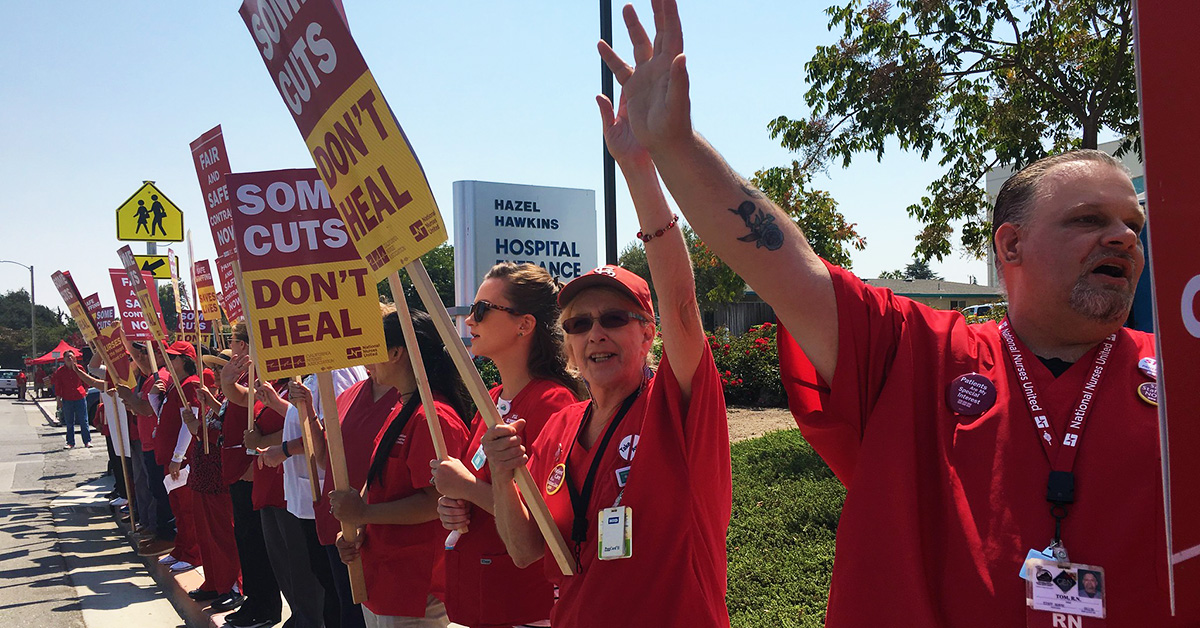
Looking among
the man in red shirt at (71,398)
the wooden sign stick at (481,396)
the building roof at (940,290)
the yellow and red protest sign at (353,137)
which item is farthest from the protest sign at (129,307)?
the building roof at (940,290)

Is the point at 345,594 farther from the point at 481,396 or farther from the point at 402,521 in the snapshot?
the point at 481,396

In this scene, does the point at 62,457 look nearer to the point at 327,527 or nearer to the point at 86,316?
the point at 86,316

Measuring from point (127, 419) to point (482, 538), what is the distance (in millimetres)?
9570

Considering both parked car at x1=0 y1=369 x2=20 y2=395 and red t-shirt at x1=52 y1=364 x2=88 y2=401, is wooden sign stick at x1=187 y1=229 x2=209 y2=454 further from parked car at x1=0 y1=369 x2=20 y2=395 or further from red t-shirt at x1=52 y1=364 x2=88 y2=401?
parked car at x1=0 y1=369 x2=20 y2=395

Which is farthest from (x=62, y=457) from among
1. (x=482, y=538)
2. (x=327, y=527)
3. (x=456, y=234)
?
(x=482, y=538)

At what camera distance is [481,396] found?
2668 millimetres

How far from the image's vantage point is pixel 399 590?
3.64 m

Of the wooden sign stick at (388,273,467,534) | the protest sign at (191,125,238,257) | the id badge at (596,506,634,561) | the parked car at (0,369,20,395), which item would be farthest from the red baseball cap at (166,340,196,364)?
the parked car at (0,369,20,395)

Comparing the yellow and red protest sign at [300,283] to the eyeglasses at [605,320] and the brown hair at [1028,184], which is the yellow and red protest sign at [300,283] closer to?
the eyeglasses at [605,320]

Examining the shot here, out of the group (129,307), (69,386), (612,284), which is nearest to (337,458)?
(612,284)

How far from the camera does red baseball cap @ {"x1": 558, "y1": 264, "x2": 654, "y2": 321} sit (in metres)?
2.77

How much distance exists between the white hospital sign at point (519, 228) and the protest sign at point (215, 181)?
4722 millimetres

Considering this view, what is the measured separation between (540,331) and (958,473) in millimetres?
2144

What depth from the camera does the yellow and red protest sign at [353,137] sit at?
105 inches
